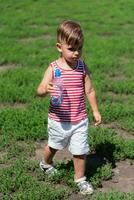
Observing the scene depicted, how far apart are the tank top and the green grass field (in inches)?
28.5

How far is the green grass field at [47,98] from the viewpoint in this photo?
18.6ft

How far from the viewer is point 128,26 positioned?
14.6 metres

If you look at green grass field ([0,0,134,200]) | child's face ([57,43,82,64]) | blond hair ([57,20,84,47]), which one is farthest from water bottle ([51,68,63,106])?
green grass field ([0,0,134,200])

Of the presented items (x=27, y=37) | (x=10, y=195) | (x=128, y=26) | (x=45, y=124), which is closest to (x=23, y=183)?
(x=10, y=195)

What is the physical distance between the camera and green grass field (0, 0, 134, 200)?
223 inches

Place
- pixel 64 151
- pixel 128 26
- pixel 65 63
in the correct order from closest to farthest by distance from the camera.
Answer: pixel 65 63 < pixel 64 151 < pixel 128 26

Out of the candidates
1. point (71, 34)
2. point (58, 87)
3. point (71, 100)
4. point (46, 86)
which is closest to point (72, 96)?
point (71, 100)

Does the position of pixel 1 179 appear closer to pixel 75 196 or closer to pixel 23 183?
pixel 23 183

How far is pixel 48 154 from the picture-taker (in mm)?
5801

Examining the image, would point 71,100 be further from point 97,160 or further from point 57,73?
point 97,160

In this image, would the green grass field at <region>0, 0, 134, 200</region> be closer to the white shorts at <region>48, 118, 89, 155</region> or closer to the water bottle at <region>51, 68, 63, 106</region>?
the white shorts at <region>48, 118, 89, 155</region>

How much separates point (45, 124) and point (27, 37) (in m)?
6.47

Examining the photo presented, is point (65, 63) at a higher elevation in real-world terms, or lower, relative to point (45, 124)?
higher

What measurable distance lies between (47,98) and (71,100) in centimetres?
296
